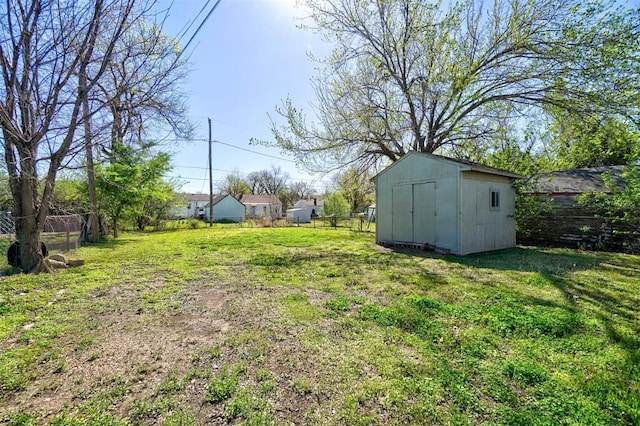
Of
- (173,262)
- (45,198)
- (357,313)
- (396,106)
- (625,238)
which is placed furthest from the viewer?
(396,106)

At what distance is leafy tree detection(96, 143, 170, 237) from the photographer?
11.9 m

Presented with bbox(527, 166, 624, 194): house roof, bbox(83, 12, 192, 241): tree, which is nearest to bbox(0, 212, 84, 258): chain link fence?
bbox(83, 12, 192, 241): tree

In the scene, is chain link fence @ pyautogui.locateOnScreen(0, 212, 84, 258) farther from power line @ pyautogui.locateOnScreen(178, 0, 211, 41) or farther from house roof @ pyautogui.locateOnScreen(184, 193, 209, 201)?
house roof @ pyautogui.locateOnScreen(184, 193, 209, 201)

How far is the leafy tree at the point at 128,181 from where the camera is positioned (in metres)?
11.9

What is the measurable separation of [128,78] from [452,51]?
941 centimetres

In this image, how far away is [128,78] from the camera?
16.3 feet

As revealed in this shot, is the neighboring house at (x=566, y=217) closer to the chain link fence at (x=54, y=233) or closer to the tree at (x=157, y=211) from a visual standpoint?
the chain link fence at (x=54, y=233)

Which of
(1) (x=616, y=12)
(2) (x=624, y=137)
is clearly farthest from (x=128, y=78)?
(2) (x=624, y=137)

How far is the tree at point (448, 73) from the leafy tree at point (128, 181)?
637 cm

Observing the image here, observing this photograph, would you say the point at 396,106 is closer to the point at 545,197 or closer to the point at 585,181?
the point at 545,197

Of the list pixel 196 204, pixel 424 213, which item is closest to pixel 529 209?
pixel 424 213

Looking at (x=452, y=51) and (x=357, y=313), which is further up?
(x=452, y=51)

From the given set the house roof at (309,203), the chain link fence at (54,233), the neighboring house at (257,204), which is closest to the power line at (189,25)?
the chain link fence at (54,233)

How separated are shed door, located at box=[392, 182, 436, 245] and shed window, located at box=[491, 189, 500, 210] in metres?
1.84
